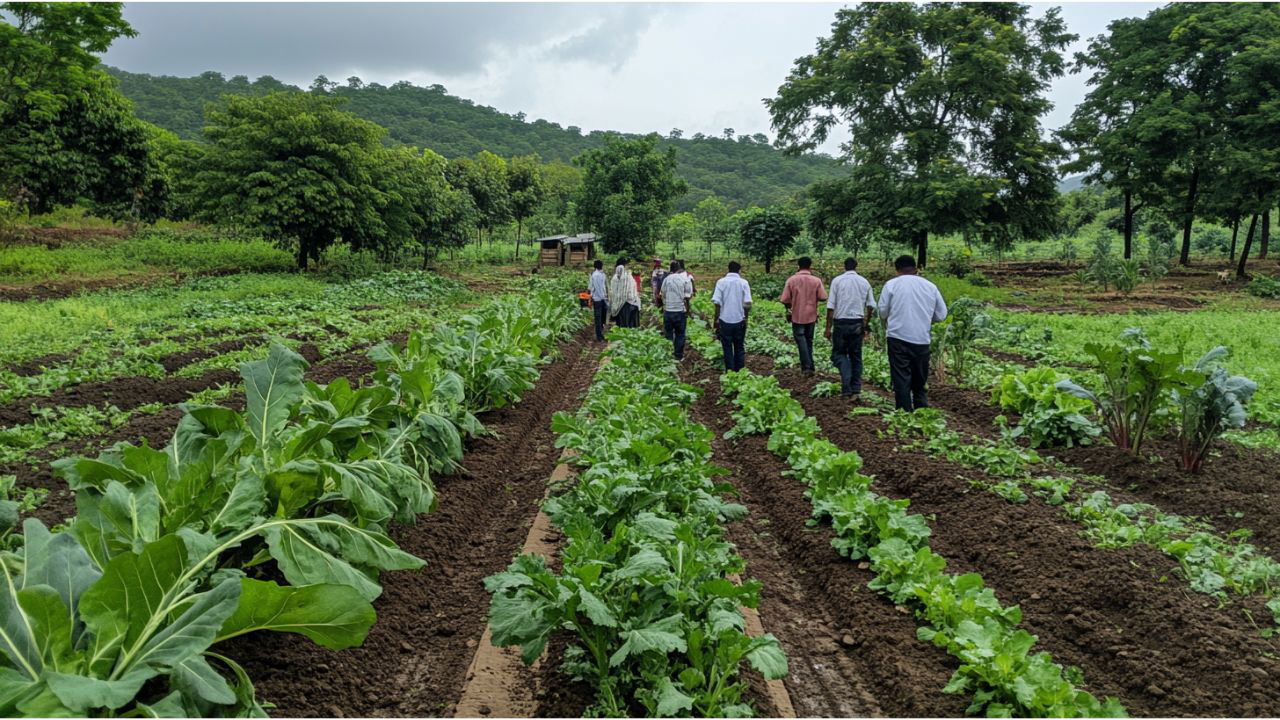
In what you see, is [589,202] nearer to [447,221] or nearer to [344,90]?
[447,221]

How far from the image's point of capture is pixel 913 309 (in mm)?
7312

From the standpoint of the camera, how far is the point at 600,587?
9.27 feet

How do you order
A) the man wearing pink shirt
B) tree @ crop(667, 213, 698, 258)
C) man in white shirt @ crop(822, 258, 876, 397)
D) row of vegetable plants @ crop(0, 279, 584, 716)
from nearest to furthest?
1. row of vegetable plants @ crop(0, 279, 584, 716)
2. man in white shirt @ crop(822, 258, 876, 397)
3. the man wearing pink shirt
4. tree @ crop(667, 213, 698, 258)

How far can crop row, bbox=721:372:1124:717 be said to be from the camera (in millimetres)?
2680

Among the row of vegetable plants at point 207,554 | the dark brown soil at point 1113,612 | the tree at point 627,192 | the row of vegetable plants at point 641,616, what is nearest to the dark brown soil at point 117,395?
the row of vegetable plants at point 207,554

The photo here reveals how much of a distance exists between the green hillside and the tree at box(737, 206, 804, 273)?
35.1 m

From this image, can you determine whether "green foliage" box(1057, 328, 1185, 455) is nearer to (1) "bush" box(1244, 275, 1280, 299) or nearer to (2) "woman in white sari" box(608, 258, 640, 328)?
(2) "woman in white sari" box(608, 258, 640, 328)

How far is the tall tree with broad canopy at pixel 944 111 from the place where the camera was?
25.4 meters

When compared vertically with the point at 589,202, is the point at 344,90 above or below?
above

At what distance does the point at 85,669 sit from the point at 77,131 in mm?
34476

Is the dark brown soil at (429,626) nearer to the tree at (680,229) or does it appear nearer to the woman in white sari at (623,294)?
the woman in white sari at (623,294)

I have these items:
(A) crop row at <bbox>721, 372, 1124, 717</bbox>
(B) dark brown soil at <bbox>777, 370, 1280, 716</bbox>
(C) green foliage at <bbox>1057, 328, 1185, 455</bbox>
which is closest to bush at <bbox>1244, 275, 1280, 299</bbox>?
(C) green foliage at <bbox>1057, 328, 1185, 455</bbox>

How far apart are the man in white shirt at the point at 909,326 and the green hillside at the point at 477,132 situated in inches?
2448

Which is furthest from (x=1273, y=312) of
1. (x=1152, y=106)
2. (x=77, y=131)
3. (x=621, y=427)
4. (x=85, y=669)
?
(x=77, y=131)
